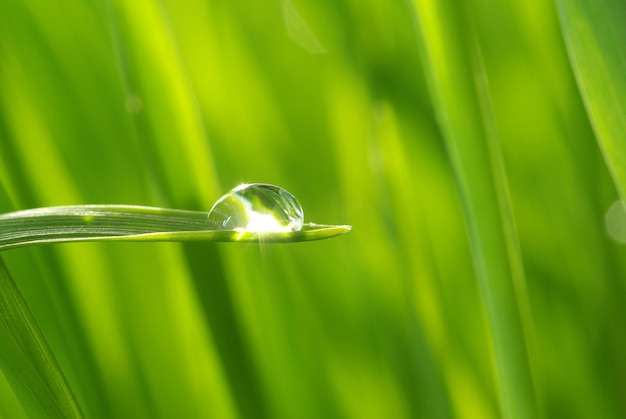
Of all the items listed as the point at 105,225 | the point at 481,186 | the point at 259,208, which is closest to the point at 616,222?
the point at 481,186

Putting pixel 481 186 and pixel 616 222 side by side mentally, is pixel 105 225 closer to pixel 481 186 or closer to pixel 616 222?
pixel 481 186

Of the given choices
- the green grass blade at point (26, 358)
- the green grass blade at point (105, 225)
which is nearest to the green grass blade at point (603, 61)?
the green grass blade at point (105, 225)

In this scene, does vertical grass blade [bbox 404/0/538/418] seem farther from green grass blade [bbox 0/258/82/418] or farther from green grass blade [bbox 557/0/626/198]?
green grass blade [bbox 0/258/82/418]

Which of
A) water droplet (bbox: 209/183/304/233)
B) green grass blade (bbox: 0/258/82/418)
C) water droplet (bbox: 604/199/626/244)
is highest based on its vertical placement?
water droplet (bbox: 209/183/304/233)

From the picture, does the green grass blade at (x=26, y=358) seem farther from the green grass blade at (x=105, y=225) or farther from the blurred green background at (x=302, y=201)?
the blurred green background at (x=302, y=201)

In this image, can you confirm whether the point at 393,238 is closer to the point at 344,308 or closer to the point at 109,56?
the point at 344,308

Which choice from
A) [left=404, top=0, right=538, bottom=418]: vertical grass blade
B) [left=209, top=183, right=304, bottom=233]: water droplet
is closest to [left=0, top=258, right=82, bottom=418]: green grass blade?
[left=209, top=183, right=304, bottom=233]: water droplet

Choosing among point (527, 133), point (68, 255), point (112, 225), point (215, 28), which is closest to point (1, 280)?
point (112, 225)
